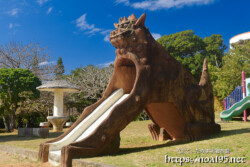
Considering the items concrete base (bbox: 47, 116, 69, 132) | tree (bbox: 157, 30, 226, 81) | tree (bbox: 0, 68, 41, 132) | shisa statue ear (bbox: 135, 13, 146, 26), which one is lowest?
concrete base (bbox: 47, 116, 69, 132)

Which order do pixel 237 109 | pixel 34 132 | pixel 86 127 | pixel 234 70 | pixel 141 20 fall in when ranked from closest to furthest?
pixel 86 127, pixel 141 20, pixel 34 132, pixel 237 109, pixel 234 70

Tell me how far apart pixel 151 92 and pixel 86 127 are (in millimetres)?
1898

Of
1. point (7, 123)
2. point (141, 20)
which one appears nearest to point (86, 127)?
point (141, 20)

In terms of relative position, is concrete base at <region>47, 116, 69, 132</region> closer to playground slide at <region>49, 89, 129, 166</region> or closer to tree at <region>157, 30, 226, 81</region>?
playground slide at <region>49, 89, 129, 166</region>

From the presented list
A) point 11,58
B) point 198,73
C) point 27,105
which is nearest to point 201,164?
point 27,105

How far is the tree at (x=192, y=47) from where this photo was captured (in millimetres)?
26875

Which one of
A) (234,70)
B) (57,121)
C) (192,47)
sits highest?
(192,47)

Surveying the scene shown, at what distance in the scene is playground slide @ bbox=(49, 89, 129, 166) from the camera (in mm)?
5375

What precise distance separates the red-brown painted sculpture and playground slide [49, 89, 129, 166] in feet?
0.56

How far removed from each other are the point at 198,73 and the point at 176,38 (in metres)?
5.28

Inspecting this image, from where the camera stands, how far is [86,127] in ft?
20.1

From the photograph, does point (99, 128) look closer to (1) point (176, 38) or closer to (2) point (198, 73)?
(2) point (198, 73)

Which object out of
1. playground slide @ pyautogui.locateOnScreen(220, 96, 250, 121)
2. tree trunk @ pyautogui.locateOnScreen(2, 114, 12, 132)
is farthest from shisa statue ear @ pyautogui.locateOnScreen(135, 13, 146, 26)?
tree trunk @ pyautogui.locateOnScreen(2, 114, 12, 132)

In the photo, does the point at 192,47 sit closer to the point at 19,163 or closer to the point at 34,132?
the point at 34,132
